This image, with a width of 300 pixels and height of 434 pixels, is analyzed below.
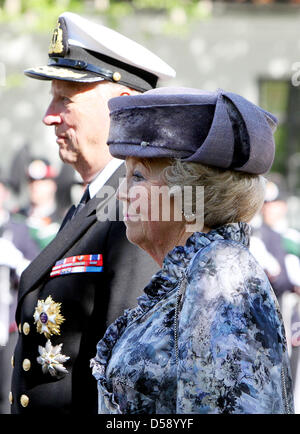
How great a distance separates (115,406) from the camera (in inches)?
86.7

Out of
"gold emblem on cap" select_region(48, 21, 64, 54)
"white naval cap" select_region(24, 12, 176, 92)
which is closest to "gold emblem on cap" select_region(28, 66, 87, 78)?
"white naval cap" select_region(24, 12, 176, 92)

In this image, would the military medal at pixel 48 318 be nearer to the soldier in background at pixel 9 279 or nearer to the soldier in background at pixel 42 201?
the soldier in background at pixel 9 279

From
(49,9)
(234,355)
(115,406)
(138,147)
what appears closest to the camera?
(234,355)

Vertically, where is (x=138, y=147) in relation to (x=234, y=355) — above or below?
above

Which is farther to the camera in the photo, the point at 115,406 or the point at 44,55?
the point at 44,55

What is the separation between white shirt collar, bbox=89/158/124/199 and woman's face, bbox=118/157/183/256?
31.4 inches

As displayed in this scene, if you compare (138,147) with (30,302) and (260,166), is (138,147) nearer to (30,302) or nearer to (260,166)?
(260,166)

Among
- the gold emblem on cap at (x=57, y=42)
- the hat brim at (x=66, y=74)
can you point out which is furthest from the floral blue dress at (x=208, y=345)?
the gold emblem on cap at (x=57, y=42)

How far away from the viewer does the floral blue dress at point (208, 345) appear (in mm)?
1917

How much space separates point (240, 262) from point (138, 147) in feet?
1.74

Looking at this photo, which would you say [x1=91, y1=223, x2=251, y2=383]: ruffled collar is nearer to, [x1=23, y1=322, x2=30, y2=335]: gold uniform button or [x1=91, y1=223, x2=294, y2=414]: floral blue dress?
[x1=91, y1=223, x2=294, y2=414]: floral blue dress

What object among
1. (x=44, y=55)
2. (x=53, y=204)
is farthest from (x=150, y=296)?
(x=44, y=55)

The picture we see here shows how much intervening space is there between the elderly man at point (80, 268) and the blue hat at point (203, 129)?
73 cm

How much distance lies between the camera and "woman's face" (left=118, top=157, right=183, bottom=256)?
2.37 m
